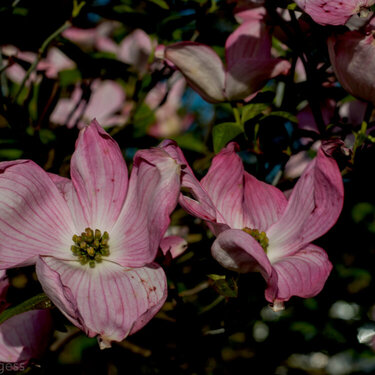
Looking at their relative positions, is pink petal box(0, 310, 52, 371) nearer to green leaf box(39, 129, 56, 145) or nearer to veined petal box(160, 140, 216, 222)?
veined petal box(160, 140, 216, 222)

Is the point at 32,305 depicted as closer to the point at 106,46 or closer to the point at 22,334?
the point at 22,334

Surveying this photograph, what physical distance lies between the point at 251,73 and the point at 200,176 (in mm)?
179

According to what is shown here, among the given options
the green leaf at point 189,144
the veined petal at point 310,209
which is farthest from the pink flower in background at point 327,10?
the green leaf at point 189,144

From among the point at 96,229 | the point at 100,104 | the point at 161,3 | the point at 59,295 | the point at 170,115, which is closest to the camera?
the point at 59,295

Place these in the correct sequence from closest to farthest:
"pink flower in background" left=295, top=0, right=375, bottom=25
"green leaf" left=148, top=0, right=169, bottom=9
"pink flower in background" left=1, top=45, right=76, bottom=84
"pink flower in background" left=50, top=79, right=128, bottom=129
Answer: "pink flower in background" left=295, top=0, right=375, bottom=25 → "green leaf" left=148, top=0, right=169, bottom=9 → "pink flower in background" left=1, top=45, right=76, bottom=84 → "pink flower in background" left=50, top=79, right=128, bottom=129

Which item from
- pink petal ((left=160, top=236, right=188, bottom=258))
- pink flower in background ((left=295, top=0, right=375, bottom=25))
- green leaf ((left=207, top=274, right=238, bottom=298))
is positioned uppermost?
pink flower in background ((left=295, top=0, right=375, bottom=25))

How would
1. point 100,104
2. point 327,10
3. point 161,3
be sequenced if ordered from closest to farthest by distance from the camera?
point 327,10
point 161,3
point 100,104

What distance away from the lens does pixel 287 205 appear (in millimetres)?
823

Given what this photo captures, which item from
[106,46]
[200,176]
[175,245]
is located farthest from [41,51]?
[106,46]

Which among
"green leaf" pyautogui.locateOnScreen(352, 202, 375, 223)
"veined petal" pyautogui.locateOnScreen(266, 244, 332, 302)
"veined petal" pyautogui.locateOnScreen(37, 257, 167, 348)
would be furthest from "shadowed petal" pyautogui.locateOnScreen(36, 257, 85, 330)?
"green leaf" pyautogui.locateOnScreen(352, 202, 375, 223)

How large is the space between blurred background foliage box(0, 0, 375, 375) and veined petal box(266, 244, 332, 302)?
0.18 feet

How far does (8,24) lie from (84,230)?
0.56 metres

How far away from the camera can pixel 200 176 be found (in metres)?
0.93

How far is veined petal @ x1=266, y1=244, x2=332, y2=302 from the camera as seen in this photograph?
0.68 meters
